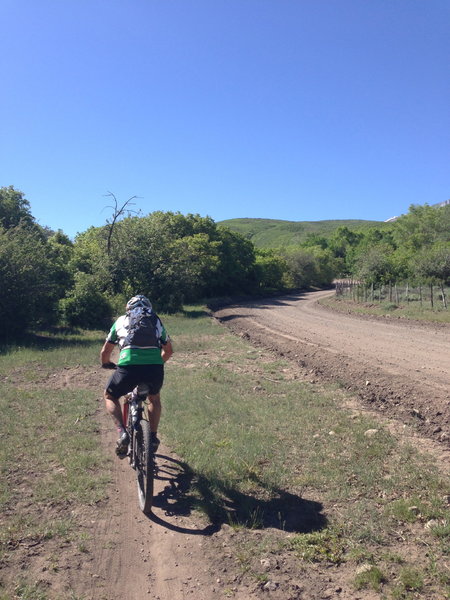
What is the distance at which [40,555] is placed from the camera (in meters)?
3.71

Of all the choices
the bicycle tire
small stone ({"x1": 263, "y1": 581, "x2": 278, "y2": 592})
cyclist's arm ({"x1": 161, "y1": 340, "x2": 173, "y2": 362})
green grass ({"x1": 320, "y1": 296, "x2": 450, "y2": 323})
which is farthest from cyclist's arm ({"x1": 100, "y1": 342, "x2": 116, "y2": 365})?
green grass ({"x1": 320, "y1": 296, "x2": 450, "y2": 323})

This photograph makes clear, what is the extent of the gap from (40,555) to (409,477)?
139 inches

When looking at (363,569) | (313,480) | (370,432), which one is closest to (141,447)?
(313,480)

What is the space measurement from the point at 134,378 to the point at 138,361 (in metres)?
0.18

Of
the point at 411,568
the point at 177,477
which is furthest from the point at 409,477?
the point at 177,477

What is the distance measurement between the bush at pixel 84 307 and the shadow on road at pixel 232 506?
17621 mm

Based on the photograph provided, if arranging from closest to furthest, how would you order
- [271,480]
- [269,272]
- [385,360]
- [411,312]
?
[271,480] → [385,360] → [411,312] → [269,272]

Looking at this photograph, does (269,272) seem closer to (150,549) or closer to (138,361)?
(138,361)

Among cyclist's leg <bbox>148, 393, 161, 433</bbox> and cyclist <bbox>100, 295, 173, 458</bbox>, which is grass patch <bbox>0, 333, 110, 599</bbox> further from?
cyclist's leg <bbox>148, 393, 161, 433</bbox>

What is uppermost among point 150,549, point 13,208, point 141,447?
point 13,208

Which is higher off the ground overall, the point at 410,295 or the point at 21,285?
the point at 21,285

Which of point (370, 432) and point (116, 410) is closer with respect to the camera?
point (116, 410)

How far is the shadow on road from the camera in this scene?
13.6 ft

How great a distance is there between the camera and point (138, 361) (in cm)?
480
